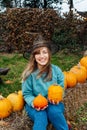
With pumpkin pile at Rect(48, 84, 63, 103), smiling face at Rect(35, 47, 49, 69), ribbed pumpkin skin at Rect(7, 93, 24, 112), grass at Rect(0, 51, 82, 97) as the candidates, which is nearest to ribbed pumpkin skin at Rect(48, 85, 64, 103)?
pumpkin pile at Rect(48, 84, 63, 103)

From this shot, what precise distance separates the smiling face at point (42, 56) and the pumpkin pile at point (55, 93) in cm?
34

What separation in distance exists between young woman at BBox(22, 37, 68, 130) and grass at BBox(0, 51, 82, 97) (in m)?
1.98

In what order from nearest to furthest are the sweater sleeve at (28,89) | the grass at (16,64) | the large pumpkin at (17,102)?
the sweater sleeve at (28,89)
the large pumpkin at (17,102)
the grass at (16,64)

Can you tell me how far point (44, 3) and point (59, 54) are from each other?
5.24 m

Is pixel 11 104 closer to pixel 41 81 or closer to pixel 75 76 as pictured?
pixel 41 81

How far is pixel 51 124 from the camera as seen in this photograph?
4832mm

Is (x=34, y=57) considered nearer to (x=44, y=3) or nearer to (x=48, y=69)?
(x=48, y=69)

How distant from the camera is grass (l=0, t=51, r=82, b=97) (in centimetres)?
715

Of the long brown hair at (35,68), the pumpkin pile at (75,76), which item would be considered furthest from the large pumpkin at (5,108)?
the pumpkin pile at (75,76)

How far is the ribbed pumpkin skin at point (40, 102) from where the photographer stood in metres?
4.48

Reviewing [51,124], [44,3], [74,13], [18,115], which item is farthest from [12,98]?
[44,3]

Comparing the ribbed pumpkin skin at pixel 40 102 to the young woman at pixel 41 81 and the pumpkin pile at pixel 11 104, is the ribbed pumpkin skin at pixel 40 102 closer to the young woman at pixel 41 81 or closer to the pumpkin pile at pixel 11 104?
the young woman at pixel 41 81

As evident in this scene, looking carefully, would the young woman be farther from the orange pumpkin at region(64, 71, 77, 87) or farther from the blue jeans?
the orange pumpkin at region(64, 71, 77, 87)

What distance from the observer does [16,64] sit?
9570 mm
